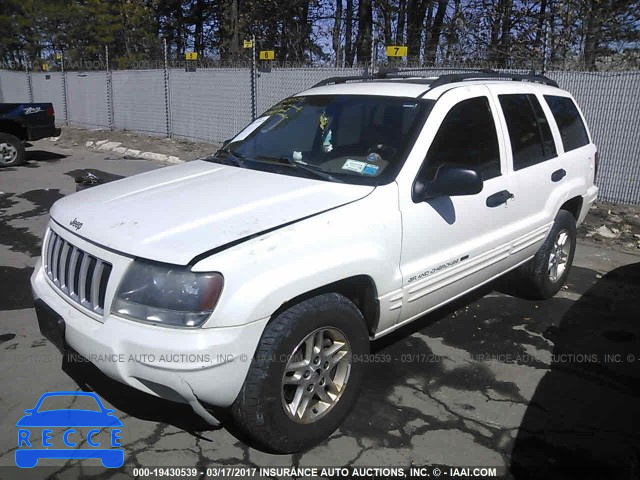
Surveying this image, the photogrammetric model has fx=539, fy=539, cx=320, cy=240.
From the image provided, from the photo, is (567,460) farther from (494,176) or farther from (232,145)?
(232,145)

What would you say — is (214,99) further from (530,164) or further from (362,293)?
(362,293)

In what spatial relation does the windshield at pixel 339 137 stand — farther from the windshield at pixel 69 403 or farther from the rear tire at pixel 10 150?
the rear tire at pixel 10 150

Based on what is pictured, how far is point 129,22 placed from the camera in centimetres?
3181

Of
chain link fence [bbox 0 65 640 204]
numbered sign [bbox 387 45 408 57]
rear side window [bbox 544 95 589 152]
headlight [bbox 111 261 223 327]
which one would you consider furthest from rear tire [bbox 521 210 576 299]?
numbered sign [bbox 387 45 408 57]

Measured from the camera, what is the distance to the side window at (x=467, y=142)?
134 inches

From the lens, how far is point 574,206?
16.7 ft

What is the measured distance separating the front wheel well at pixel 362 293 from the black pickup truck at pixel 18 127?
10858mm

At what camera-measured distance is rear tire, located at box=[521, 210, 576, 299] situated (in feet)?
15.4

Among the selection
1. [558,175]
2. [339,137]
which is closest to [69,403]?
[339,137]

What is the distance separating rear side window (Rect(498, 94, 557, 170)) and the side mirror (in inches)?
40.5

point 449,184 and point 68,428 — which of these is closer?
point 68,428

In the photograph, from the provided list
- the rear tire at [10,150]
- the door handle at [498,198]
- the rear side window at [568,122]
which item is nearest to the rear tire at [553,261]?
the rear side window at [568,122]

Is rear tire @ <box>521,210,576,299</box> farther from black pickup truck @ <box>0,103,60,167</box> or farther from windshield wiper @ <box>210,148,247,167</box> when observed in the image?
black pickup truck @ <box>0,103,60,167</box>

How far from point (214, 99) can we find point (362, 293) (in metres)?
12.1
